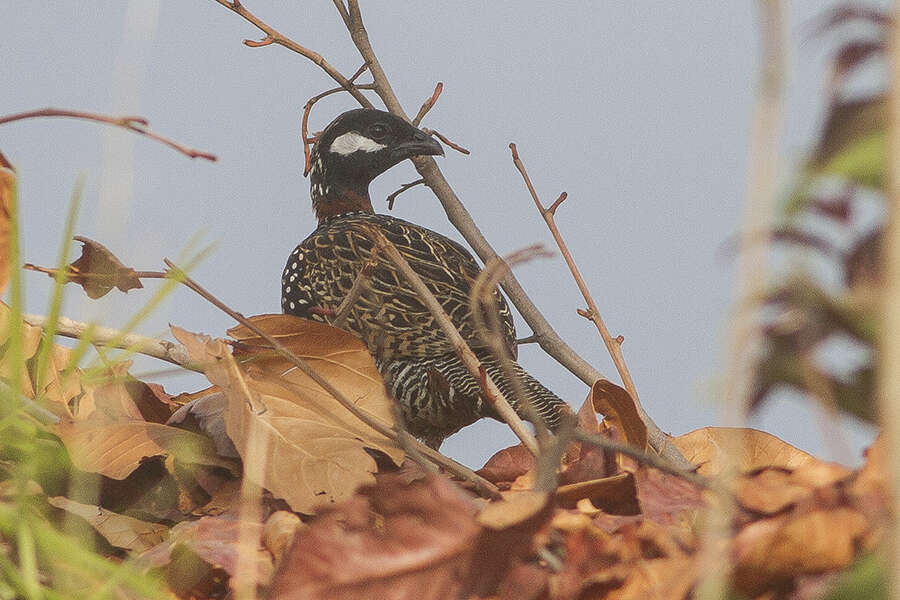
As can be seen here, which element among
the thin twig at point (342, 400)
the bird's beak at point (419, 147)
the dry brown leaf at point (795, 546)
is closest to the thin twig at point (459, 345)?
the thin twig at point (342, 400)

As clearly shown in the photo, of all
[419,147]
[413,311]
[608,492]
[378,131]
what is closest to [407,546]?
A: [608,492]

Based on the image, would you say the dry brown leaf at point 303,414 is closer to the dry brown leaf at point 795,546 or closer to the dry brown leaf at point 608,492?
the dry brown leaf at point 608,492

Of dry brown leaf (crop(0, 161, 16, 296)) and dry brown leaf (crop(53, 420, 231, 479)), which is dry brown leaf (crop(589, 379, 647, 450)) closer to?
dry brown leaf (crop(53, 420, 231, 479))

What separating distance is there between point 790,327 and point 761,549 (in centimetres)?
35

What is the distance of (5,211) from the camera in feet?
5.65

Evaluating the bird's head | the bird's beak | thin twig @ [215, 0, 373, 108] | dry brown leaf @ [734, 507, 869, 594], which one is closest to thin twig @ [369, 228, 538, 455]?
dry brown leaf @ [734, 507, 869, 594]

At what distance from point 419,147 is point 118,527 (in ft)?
14.5

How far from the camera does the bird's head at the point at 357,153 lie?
633 centimetres

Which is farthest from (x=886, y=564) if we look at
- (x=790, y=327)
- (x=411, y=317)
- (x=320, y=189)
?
(x=320, y=189)

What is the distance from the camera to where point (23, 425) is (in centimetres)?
171

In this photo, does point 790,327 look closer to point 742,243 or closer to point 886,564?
point 742,243

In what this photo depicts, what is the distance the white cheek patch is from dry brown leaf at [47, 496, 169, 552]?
4.74 meters

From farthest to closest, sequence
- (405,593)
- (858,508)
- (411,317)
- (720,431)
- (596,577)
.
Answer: (411,317)
(720,431)
(596,577)
(405,593)
(858,508)

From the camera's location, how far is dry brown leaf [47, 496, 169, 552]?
1.84 metres
